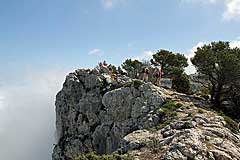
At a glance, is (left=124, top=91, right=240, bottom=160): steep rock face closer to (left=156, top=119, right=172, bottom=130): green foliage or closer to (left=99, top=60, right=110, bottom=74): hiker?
(left=156, top=119, right=172, bottom=130): green foliage

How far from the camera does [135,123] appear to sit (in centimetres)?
3494

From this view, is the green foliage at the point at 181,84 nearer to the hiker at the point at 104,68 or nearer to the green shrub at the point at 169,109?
the hiker at the point at 104,68

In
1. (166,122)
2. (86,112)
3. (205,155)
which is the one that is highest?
(86,112)

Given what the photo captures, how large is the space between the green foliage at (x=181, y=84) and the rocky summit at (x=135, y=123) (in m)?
4.41

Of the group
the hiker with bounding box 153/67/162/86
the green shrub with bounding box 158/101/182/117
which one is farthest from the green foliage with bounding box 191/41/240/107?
the green shrub with bounding box 158/101/182/117

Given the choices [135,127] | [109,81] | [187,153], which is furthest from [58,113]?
[187,153]

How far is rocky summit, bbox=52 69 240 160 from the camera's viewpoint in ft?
73.8

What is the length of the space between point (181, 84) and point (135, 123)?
42.2ft

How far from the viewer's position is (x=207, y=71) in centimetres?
3919

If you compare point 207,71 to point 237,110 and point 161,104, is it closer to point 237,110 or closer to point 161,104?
point 237,110

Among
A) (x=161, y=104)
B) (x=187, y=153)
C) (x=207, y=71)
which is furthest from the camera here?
(x=207, y=71)

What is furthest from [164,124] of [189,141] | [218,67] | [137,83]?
[218,67]

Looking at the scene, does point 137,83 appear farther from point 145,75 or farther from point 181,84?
point 181,84

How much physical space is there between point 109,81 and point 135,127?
10.5 meters
